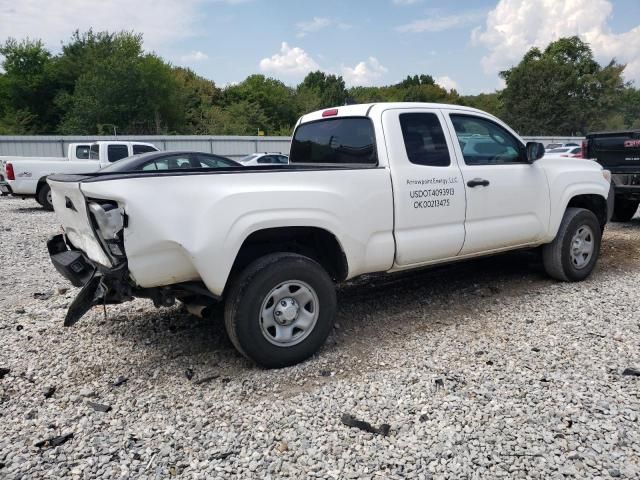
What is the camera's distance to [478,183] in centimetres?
457

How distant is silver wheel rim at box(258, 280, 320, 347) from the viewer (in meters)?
3.53

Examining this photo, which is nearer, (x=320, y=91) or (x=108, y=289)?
(x=108, y=289)

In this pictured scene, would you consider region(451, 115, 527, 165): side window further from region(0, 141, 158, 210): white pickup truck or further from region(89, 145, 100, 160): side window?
region(89, 145, 100, 160): side window

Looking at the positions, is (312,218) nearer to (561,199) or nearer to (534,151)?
(534,151)

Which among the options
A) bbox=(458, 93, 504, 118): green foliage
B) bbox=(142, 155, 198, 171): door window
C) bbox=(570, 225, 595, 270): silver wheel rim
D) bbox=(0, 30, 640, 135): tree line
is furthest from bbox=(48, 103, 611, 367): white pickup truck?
bbox=(458, 93, 504, 118): green foliage

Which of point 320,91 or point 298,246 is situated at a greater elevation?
point 320,91

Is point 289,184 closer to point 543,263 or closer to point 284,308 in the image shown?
point 284,308

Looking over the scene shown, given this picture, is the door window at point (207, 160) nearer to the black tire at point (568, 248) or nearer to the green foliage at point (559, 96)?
the black tire at point (568, 248)

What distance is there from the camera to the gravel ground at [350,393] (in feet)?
8.57

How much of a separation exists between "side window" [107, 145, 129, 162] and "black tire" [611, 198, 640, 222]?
1257cm

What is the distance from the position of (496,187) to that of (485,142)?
0.49 m

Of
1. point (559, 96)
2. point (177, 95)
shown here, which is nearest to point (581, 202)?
point (177, 95)

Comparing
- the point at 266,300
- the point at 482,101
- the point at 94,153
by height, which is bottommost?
the point at 266,300

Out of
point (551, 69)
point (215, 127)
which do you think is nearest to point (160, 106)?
point (215, 127)
